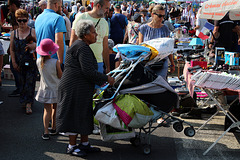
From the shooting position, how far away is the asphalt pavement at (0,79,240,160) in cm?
467

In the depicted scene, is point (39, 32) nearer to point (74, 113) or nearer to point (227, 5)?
point (74, 113)

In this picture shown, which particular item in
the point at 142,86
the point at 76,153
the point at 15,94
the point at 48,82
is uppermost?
the point at 142,86

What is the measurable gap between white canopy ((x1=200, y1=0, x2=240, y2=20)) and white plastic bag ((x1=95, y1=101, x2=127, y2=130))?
227cm

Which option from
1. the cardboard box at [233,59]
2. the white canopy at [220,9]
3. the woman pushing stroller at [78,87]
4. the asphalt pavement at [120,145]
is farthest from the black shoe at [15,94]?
the cardboard box at [233,59]

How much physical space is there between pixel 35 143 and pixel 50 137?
32 cm

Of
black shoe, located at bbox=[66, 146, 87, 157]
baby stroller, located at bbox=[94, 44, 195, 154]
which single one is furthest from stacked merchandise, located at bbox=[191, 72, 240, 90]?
black shoe, located at bbox=[66, 146, 87, 157]

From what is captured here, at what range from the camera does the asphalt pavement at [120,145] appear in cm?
467

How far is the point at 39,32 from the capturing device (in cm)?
558

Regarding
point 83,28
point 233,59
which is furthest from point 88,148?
point 233,59

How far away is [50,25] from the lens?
17.7 ft

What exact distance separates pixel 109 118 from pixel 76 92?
20.4 inches

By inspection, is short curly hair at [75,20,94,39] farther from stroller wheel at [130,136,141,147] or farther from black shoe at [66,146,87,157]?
stroller wheel at [130,136,141,147]

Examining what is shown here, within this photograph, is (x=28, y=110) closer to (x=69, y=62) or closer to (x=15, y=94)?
(x=15, y=94)

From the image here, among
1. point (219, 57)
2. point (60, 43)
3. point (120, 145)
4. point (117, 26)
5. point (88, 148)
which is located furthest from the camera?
point (117, 26)
